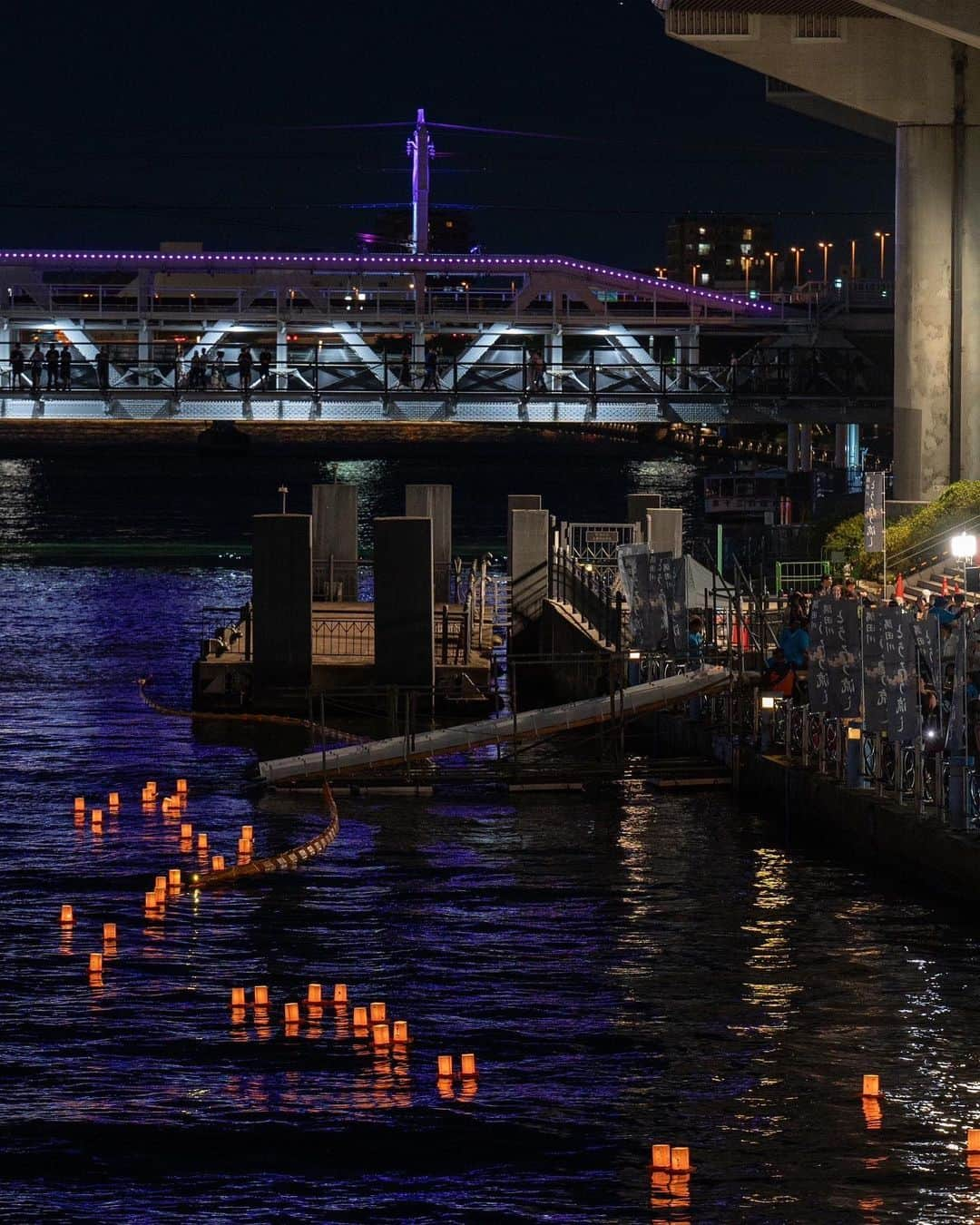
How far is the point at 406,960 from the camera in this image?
23.5 metres

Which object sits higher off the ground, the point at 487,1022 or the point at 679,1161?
the point at 487,1022

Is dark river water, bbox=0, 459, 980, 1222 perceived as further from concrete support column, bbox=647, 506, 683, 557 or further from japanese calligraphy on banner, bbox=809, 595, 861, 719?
concrete support column, bbox=647, 506, 683, 557

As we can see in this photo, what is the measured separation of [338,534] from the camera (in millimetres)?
56875

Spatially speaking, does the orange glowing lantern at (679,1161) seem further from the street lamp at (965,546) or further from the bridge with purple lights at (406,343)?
the bridge with purple lights at (406,343)

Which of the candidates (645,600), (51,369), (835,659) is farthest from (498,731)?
(51,369)

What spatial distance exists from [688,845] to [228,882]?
20.5 feet

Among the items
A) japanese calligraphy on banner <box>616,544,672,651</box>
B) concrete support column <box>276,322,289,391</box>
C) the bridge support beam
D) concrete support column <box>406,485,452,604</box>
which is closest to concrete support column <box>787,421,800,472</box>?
concrete support column <box>276,322,289,391</box>

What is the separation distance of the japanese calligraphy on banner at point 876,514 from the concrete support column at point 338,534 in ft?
45.4

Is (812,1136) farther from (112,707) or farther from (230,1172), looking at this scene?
(112,707)

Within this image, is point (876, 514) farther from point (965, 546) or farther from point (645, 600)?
point (645, 600)

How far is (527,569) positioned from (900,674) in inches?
1039

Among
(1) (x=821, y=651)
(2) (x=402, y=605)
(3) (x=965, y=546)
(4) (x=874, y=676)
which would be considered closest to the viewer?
(4) (x=874, y=676)

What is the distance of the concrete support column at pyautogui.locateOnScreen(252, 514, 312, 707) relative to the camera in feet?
138

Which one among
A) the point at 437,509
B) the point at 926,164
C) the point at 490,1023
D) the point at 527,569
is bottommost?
the point at 490,1023
